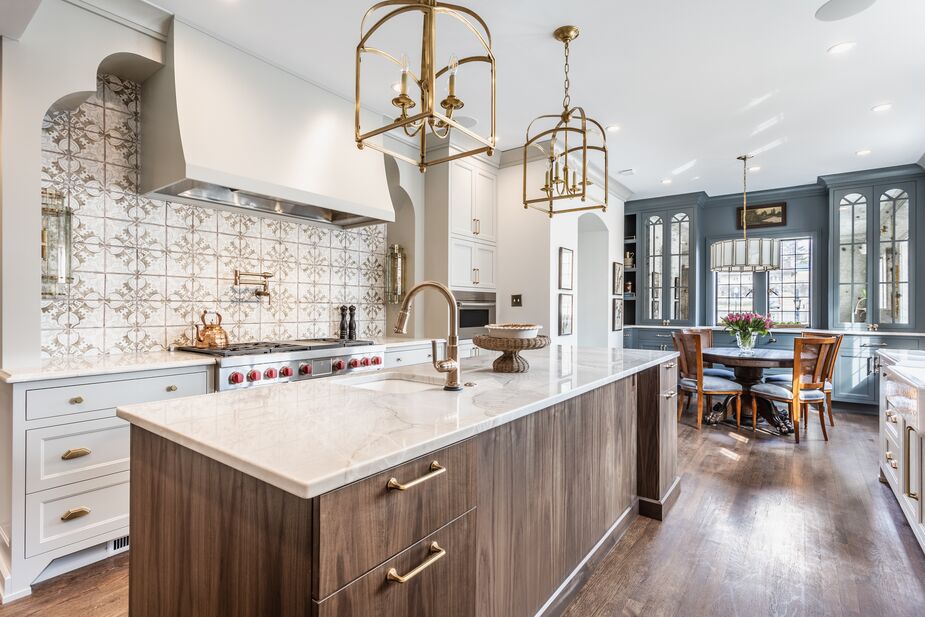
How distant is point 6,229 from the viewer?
6.81 ft

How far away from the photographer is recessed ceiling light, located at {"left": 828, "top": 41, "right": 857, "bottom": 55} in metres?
2.81

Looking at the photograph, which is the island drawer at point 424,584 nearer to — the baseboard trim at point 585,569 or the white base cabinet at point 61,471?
the baseboard trim at point 585,569

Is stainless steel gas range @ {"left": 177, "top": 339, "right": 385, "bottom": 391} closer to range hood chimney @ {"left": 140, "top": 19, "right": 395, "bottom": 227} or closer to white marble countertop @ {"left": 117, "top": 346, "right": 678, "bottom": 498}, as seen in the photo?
range hood chimney @ {"left": 140, "top": 19, "right": 395, "bottom": 227}

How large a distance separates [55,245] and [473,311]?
3164 millimetres

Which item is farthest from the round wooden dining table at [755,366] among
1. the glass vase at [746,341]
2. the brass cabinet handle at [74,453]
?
the brass cabinet handle at [74,453]

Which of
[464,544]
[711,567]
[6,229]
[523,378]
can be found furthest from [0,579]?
[711,567]

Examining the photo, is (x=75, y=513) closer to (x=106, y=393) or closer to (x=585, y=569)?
(x=106, y=393)

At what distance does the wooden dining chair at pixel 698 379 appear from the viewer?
4512 millimetres

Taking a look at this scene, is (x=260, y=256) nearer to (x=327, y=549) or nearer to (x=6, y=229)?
(x=6, y=229)

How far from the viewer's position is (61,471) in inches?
81.4

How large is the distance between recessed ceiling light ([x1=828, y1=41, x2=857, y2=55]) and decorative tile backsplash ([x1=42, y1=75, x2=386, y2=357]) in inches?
146

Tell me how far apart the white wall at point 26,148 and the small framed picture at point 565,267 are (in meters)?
3.88

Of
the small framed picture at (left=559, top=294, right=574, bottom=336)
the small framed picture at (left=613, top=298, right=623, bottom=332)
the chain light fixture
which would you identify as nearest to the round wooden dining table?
the chain light fixture

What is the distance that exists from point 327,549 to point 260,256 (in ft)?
9.61
